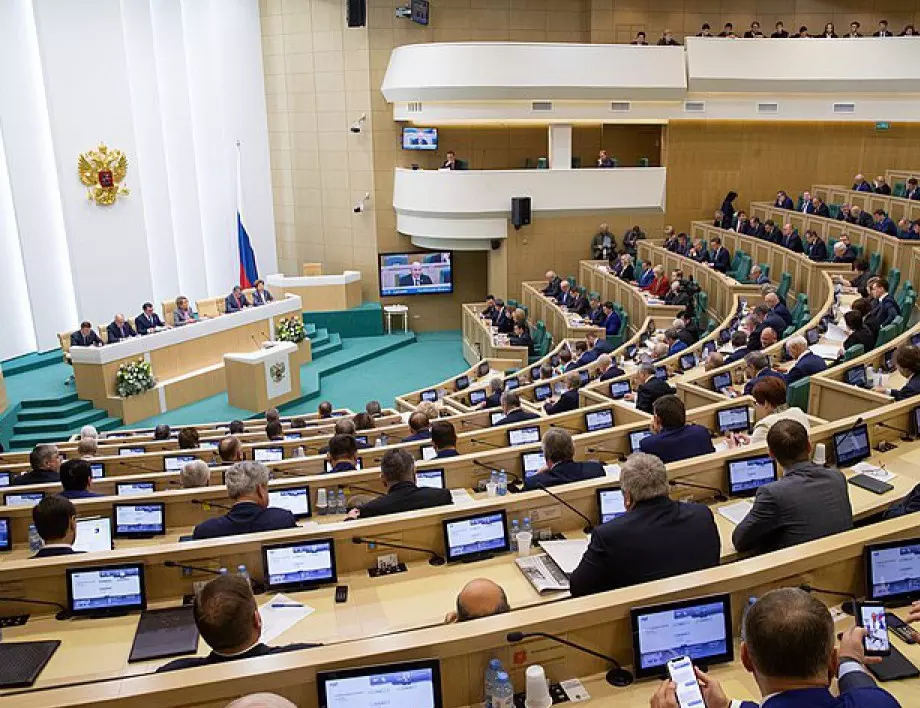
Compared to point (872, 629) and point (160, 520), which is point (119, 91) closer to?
point (160, 520)

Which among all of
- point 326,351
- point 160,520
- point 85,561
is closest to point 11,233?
point 326,351

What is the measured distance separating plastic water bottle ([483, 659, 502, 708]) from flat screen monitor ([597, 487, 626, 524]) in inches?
72.3

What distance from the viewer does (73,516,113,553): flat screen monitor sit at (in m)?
4.66

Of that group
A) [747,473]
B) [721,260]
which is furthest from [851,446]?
[721,260]

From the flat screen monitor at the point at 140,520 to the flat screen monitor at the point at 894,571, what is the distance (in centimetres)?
397

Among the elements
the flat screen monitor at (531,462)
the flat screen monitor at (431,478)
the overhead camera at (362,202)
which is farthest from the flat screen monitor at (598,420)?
the overhead camera at (362,202)

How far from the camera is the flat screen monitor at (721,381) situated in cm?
764

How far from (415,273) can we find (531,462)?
508 inches

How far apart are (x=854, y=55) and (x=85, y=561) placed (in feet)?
55.6

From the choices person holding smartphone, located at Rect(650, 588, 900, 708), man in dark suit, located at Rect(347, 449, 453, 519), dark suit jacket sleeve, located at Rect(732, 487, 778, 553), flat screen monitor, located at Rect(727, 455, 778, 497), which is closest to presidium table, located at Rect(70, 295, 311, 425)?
man in dark suit, located at Rect(347, 449, 453, 519)

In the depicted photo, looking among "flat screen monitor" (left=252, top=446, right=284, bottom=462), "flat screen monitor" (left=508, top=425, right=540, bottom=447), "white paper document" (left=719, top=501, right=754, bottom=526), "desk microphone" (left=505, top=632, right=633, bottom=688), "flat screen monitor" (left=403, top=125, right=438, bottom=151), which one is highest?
"flat screen monitor" (left=403, top=125, right=438, bottom=151)

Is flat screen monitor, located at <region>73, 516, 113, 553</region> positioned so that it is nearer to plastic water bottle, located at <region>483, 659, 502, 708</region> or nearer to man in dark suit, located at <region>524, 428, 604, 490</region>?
man in dark suit, located at <region>524, 428, 604, 490</region>

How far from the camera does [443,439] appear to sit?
18.3ft

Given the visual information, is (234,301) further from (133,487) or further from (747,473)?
(747,473)
